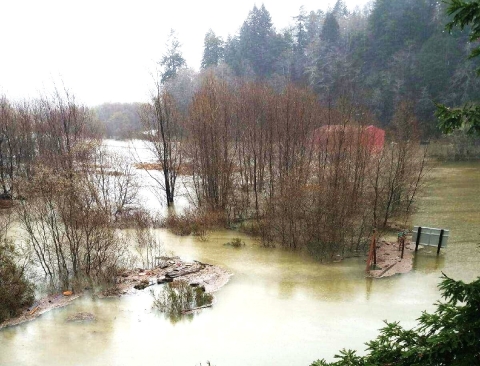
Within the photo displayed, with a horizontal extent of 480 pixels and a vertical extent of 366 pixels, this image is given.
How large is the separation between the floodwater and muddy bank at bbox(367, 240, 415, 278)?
0.38 meters

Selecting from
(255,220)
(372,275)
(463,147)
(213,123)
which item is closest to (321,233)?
(372,275)

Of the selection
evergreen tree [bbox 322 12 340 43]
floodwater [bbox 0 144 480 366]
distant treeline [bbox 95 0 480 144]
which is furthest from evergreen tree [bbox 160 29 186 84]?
floodwater [bbox 0 144 480 366]

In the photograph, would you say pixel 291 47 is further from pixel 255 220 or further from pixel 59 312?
pixel 59 312

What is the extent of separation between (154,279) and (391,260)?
386 inches

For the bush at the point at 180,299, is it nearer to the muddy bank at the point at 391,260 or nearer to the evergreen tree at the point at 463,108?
the muddy bank at the point at 391,260

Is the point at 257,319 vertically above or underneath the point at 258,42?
underneath

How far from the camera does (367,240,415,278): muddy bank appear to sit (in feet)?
48.5

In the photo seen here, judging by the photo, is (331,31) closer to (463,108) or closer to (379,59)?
(379,59)

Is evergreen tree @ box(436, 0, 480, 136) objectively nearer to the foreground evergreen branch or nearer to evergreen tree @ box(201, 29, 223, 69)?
the foreground evergreen branch

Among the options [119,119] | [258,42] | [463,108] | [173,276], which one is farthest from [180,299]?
[119,119]

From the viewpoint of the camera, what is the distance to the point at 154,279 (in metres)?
14.9

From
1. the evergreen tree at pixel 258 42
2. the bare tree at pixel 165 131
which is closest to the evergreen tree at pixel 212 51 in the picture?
the evergreen tree at pixel 258 42

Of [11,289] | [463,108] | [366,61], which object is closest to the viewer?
[463,108]

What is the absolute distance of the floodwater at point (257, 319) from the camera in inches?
396
